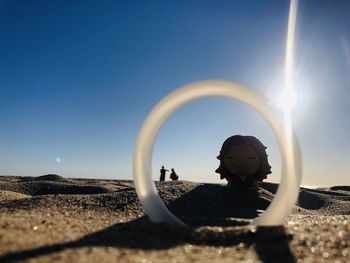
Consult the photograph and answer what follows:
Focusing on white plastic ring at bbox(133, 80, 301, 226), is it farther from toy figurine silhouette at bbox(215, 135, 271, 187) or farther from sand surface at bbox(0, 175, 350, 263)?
toy figurine silhouette at bbox(215, 135, 271, 187)

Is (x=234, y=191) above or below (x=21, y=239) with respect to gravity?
above

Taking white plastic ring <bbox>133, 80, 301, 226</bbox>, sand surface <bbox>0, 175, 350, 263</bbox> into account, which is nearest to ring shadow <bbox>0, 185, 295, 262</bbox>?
sand surface <bbox>0, 175, 350, 263</bbox>

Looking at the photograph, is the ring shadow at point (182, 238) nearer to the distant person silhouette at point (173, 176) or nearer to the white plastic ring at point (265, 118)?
the white plastic ring at point (265, 118)

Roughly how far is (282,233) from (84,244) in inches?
105

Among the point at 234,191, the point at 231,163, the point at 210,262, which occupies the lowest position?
the point at 210,262

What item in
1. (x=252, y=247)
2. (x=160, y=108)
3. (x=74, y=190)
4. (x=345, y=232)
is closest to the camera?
(x=252, y=247)

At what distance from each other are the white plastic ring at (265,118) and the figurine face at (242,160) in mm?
5062

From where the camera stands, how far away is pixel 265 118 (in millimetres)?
5945

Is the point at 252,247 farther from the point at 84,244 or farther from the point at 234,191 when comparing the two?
the point at 234,191

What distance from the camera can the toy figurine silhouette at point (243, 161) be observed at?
36.5 feet

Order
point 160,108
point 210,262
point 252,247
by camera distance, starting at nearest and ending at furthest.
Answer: point 210,262 → point 252,247 → point 160,108

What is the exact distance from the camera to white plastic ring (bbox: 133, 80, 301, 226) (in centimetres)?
585

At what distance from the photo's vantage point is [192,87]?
19.7 feet

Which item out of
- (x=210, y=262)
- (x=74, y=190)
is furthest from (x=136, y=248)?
(x=74, y=190)
